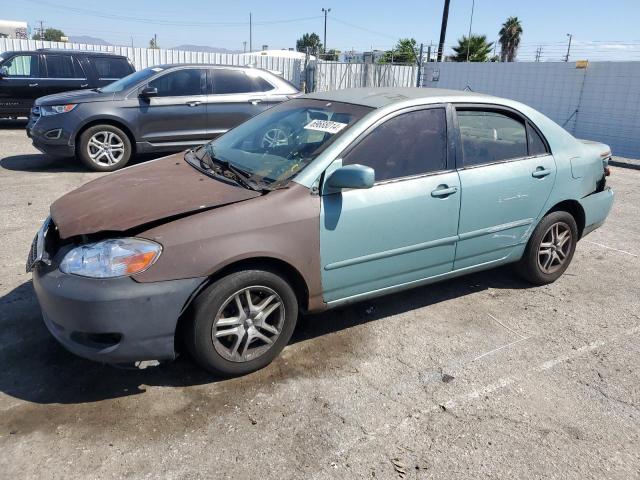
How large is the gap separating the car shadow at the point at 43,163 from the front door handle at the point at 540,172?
684cm

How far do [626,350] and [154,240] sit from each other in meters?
3.21

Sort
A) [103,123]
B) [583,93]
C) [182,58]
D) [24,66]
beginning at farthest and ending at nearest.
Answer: [182,58] < [583,93] < [24,66] < [103,123]

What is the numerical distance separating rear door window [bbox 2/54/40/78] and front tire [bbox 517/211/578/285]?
478 inches

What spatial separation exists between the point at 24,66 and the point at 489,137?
12.0 m

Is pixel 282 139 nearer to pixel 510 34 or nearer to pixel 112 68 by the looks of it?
pixel 112 68

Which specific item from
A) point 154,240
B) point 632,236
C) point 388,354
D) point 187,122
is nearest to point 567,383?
point 388,354

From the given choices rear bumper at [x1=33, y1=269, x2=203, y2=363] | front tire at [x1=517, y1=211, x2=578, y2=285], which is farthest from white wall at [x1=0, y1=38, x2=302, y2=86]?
rear bumper at [x1=33, y1=269, x2=203, y2=363]

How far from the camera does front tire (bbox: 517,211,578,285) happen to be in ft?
14.3

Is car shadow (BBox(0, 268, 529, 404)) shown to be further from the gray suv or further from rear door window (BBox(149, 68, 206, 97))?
rear door window (BBox(149, 68, 206, 97))

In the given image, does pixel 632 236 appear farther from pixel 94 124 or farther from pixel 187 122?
pixel 94 124

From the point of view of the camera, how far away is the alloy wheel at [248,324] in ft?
9.81

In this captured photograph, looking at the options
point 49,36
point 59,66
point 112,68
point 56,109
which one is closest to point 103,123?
point 56,109

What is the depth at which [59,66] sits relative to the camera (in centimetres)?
1228

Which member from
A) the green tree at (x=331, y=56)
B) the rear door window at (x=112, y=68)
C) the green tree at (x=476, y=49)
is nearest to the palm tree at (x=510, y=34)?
the green tree at (x=476, y=49)
